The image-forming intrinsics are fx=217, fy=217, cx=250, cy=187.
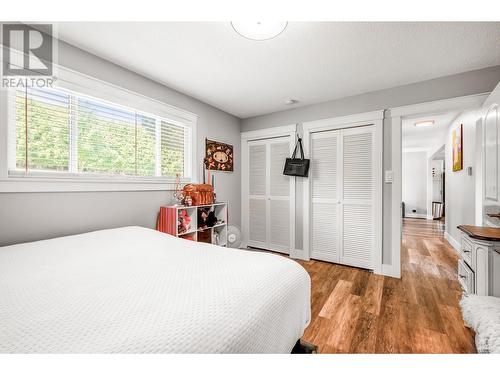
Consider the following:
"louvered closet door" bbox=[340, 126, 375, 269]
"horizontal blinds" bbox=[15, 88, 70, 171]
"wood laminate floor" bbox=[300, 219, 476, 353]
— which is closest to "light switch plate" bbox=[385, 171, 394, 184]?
"louvered closet door" bbox=[340, 126, 375, 269]

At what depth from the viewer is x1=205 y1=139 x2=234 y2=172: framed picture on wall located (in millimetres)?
3252

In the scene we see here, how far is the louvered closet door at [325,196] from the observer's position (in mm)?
3133

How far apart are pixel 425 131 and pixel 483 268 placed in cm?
466

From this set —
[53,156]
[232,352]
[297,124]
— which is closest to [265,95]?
[297,124]

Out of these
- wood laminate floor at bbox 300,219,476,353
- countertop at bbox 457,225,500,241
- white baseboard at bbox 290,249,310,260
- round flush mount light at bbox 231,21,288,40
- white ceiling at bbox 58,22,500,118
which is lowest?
wood laminate floor at bbox 300,219,476,353

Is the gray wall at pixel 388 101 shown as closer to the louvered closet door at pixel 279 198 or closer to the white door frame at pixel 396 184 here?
the white door frame at pixel 396 184

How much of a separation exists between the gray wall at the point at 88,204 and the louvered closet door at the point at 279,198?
124 centimetres

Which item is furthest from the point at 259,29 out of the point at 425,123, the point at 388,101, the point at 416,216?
the point at 416,216

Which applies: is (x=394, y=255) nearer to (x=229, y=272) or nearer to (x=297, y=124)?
(x=297, y=124)

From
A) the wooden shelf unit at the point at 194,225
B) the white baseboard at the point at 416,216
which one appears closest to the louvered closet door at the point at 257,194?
the wooden shelf unit at the point at 194,225

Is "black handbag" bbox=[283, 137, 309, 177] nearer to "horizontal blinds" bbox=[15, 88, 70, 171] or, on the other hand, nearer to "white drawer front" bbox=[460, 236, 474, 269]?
"white drawer front" bbox=[460, 236, 474, 269]

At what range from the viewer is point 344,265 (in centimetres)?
Answer: 308

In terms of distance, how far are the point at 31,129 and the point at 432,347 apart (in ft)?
11.1

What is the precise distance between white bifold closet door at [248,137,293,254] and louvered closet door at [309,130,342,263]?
1.29 ft
